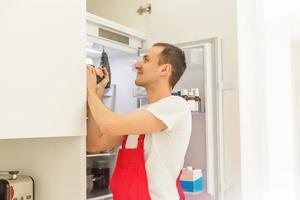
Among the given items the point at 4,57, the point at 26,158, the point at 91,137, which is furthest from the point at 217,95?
the point at 4,57

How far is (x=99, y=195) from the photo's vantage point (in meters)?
2.08

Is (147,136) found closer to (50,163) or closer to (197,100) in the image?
(50,163)

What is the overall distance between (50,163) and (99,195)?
0.82 meters

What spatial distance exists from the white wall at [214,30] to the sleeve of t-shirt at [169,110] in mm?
572

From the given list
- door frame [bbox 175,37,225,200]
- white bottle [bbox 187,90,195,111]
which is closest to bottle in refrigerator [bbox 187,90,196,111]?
white bottle [bbox 187,90,195,111]

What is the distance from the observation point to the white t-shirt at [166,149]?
1.35 m

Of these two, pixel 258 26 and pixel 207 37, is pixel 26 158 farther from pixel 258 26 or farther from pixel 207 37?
pixel 258 26

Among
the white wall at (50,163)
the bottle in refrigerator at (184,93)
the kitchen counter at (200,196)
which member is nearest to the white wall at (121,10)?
the bottle in refrigerator at (184,93)

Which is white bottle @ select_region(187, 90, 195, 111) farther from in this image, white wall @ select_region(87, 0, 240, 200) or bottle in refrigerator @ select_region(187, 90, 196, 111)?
white wall @ select_region(87, 0, 240, 200)

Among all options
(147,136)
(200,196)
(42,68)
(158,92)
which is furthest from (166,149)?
(200,196)

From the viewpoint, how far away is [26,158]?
1.39 meters

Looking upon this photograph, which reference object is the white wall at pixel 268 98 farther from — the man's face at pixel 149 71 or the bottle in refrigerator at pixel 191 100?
the man's face at pixel 149 71

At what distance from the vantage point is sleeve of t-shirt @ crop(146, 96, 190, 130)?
1309mm

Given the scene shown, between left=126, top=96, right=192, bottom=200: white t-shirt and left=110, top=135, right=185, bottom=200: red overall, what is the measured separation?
0.07 ft
